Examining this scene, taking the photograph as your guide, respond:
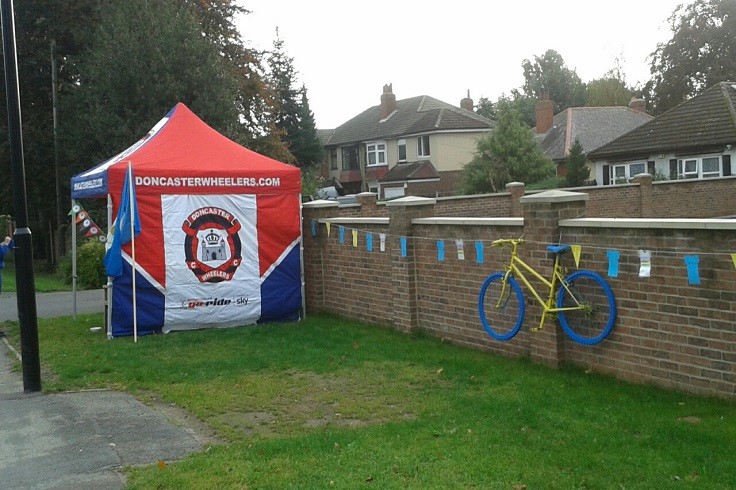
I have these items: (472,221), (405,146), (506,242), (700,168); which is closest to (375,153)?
(405,146)

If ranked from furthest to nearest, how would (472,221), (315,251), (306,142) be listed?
(306,142)
(315,251)
(472,221)

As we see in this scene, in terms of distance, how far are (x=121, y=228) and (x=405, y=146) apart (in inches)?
1641

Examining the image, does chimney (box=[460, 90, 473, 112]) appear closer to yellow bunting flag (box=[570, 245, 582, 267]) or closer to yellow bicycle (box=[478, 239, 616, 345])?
yellow bicycle (box=[478, 239, 616, 345])

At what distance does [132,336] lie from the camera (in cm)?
1238

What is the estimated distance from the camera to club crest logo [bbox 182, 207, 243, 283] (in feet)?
41.6

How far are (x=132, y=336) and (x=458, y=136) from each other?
39725mm

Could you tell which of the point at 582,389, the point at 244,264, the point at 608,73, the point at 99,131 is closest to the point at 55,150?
the point at 99,131

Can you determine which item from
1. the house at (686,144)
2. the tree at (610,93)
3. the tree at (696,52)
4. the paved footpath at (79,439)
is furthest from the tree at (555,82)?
the paved footpath at (79,439)

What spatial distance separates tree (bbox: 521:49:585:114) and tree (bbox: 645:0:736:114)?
84.9 feet

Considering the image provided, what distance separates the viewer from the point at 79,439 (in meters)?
7.02

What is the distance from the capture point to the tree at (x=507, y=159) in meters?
36.3

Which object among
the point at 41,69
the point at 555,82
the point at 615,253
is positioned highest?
the point at 555,82

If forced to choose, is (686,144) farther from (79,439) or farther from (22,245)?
(79,439)

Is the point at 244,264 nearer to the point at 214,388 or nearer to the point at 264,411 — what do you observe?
the point at 214,388
